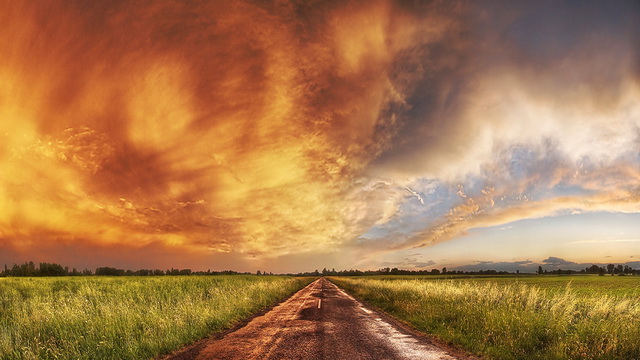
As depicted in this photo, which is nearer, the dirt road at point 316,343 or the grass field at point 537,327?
the grass field at point 537,327

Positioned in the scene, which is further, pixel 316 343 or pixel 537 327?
pixel 537 327

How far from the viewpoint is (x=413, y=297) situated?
72.1 feet

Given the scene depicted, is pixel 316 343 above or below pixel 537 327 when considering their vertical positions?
below

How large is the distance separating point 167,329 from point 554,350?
1170 centimetres

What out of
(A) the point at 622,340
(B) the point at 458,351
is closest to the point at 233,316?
(B) the point at 458,351

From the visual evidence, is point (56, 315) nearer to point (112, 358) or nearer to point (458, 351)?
point (112, 358)

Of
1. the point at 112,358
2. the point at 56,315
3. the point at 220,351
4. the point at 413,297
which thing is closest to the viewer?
the point at 112,358

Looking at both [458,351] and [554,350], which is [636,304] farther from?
[458,351]

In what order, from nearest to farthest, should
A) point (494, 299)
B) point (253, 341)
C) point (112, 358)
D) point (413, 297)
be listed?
point (112, 358) → point (253, 341) → point (494, 299) → point (413, 297)

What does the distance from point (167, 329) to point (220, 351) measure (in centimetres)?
289

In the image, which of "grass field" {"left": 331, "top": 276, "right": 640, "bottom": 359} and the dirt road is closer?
"grass field" {"left": 331, "top": 276, "right": 640, "bottom": 359}

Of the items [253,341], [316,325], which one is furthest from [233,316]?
[253,341]

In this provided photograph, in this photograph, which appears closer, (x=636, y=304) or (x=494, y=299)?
(x=636, y=304)

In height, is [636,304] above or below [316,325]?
above
